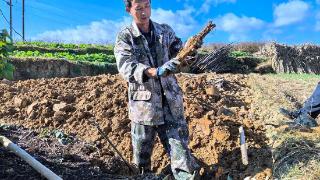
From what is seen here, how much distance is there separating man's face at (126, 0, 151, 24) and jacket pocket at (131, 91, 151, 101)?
0.61 meters

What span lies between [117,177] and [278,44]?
16.7 meters

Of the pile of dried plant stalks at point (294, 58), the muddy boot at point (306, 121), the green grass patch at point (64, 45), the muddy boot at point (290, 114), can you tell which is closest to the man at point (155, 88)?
the muddy boot at point (306, 121)

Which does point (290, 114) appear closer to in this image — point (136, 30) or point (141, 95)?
point (141, 95)

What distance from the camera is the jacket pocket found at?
15.6 feet

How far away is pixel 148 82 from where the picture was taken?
15.6 ft

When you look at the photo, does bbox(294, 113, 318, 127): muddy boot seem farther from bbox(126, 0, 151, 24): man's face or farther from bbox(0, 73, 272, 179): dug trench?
bbox(126, 0, 151, 24): man's face

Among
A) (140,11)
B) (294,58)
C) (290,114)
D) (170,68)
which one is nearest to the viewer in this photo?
(170,68)

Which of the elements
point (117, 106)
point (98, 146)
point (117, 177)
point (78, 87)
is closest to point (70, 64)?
point (78, 87)

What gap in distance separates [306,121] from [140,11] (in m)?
2.94

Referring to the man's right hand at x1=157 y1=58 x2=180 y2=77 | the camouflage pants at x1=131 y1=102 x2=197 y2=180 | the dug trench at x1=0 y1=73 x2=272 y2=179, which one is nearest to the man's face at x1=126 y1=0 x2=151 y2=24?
the man's right hand at x1=157 y1=58 x2=180 y2=77

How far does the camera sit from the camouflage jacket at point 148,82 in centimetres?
471

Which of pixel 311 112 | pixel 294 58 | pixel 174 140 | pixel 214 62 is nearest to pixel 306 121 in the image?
pixel 311 112

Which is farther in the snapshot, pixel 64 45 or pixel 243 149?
pixel 64 45

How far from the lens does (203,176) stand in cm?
569
